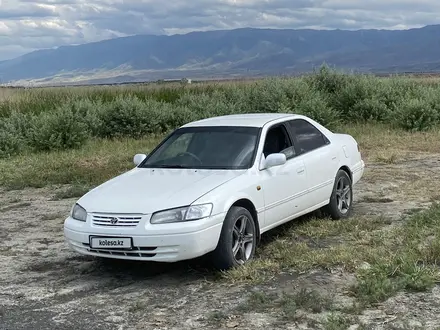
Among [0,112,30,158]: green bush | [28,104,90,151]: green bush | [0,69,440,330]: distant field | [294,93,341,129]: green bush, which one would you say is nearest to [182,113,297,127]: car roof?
[0,69,440,330]: distant field

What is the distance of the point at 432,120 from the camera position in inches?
768

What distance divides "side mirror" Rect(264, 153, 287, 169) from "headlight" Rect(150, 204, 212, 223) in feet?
3.99

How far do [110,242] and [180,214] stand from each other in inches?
27.2

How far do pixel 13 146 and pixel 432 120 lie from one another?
12.1 meters

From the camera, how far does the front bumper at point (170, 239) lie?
18.8 feet

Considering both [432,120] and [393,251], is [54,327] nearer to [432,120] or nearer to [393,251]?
[393,251]

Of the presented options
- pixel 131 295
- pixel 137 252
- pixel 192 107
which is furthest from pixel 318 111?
pixel 131 295

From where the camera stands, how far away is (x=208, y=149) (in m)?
7.21

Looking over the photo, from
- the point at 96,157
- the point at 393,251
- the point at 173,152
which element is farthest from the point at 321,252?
the point at 96,157

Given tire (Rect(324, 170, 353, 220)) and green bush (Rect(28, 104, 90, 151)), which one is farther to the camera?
green bush (Rect(28, 104, 90, 151))

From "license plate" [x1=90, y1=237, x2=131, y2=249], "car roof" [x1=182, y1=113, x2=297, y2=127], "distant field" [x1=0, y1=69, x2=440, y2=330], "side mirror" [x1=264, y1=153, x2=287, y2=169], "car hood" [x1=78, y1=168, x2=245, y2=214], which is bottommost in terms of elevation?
"distant field" [x1=0, y1=69, x2=440, y2=330]

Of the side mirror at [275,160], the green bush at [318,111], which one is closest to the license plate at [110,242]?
the side mirror at [275,160]

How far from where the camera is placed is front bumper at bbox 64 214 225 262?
5742mm

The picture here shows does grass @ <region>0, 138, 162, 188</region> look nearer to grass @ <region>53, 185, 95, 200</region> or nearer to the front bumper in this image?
grass @ <region>53, 185, 95, 200</region>
